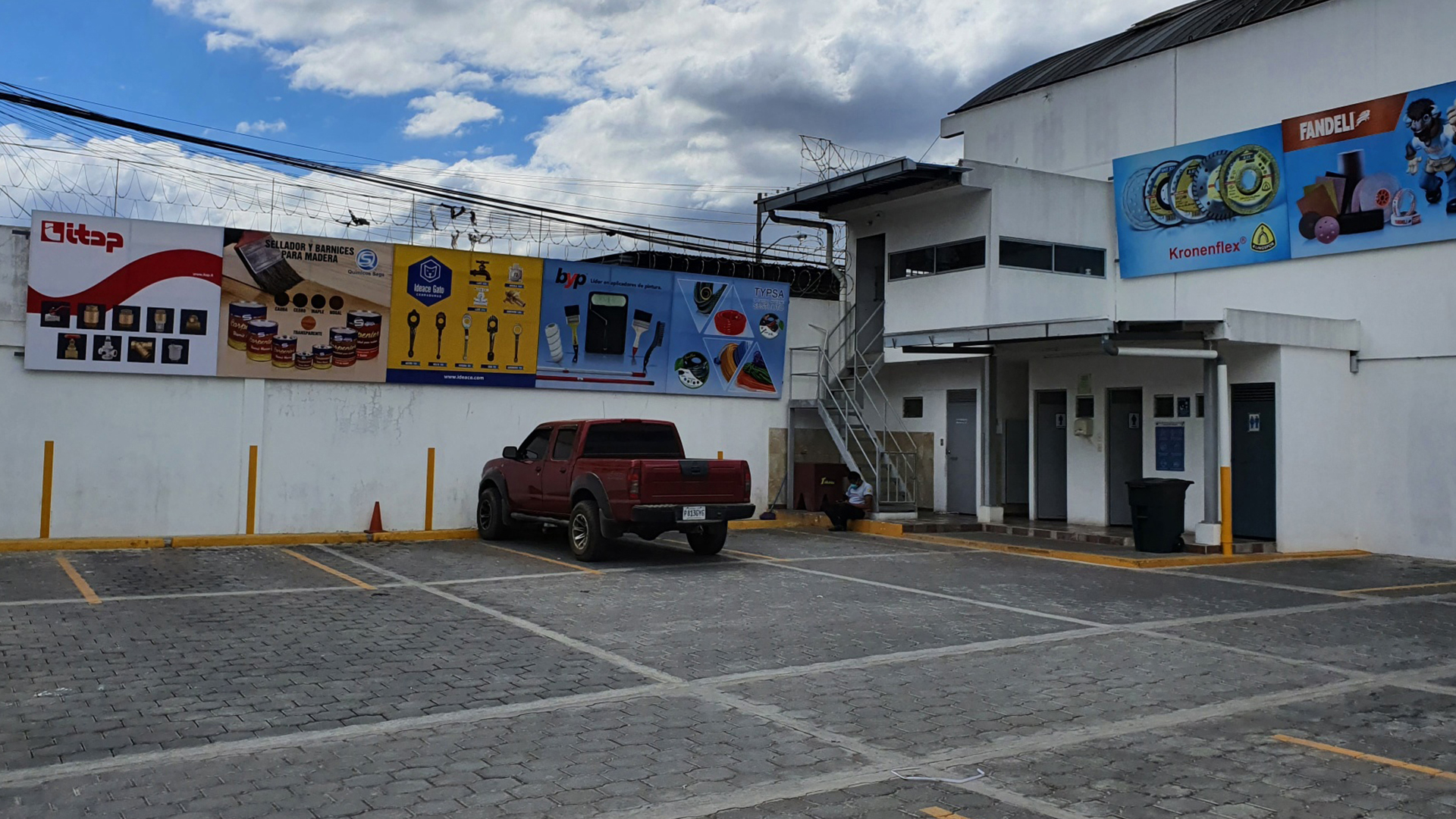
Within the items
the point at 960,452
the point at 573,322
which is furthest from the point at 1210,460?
the point at 573,322

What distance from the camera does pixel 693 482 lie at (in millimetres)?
14594

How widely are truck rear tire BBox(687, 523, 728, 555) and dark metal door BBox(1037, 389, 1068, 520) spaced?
805cm

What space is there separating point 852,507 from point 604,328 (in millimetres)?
5548

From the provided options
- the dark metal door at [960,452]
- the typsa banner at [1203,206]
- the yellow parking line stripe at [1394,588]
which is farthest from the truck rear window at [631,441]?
the typsa banner at [1203,206]

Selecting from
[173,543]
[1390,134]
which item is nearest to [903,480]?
[1390,134]

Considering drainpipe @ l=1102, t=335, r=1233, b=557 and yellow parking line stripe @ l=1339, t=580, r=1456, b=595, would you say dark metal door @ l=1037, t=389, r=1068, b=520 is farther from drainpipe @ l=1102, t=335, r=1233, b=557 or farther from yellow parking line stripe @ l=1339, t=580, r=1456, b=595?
yellow parking line stripe @ l=1339, t=580, r=1456, b=595

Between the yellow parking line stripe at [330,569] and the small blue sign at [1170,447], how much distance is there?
13100mm

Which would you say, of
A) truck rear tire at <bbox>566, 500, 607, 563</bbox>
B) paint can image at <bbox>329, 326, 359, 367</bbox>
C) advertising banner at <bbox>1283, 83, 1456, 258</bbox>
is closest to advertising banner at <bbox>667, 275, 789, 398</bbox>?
paint can image at <bbox>329, 326, 359, 367</bbox>

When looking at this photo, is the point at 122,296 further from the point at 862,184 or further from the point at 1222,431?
the point at 1222,431

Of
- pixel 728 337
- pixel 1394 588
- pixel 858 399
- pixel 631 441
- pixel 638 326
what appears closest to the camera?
pixel 1394 588

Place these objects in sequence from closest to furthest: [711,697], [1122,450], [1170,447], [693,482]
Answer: [711,697]
[693,482]
[1170,447]
[1122,450]

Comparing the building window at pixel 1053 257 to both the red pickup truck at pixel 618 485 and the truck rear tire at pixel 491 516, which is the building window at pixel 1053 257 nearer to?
the red pickup truck at pixel 618 485

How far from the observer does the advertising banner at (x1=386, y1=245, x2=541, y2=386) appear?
1828cm

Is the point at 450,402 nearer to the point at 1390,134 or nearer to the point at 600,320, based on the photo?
the point at 600,320
